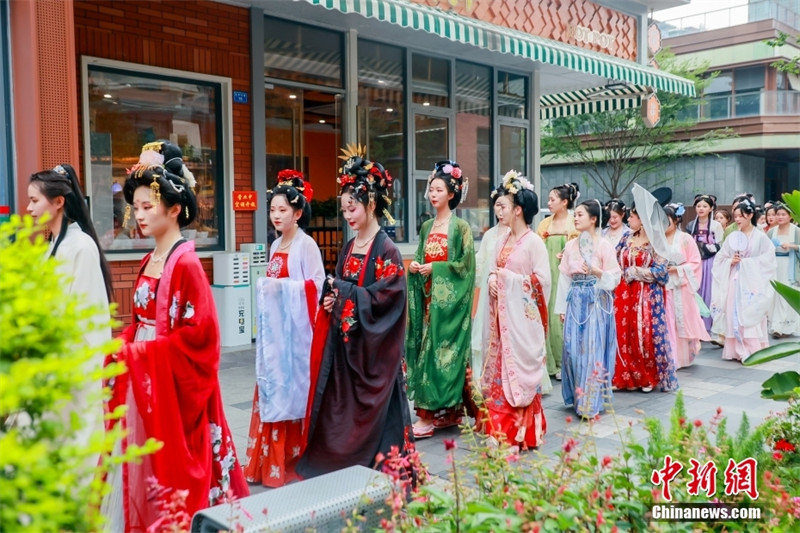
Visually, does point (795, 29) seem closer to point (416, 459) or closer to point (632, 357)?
point (632, 357)

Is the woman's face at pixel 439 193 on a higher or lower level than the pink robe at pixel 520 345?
higher

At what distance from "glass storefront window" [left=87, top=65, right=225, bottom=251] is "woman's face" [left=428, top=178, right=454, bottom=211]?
3.62 meters

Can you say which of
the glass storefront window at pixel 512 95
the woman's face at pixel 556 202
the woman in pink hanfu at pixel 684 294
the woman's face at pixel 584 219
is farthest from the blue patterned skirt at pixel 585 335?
the glass storefront window at pixel 512 95

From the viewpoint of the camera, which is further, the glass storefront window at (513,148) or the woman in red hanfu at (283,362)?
the glass storefront window at (513,148)

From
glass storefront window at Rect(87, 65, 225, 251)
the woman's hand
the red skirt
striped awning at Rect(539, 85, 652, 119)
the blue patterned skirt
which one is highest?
striped awning at Rect(539, 85, 652, 119)

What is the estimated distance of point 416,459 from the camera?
7.75 feet

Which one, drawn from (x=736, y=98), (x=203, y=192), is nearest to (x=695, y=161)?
(x=736, y=98)

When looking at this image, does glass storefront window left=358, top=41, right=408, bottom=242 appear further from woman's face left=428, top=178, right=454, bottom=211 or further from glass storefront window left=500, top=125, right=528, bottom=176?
woman's face left=428, top=178, right=454, bottom=211

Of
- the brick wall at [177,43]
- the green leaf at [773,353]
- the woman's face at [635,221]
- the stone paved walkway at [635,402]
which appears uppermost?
the brick wall at [177,43]

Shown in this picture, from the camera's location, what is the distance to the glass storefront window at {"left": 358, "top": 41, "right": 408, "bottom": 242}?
378 inches

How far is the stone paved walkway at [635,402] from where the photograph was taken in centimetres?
507

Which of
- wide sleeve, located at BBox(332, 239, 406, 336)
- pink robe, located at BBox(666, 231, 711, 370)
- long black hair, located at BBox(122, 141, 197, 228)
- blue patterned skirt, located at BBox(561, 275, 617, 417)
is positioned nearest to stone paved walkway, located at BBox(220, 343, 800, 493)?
pink robe, located at BBox(666, 231, 711, 370)

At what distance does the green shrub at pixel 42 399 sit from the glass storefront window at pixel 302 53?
25.3 ft

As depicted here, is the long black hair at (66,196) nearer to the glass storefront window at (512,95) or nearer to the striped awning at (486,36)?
the striped awning at (486,36)
